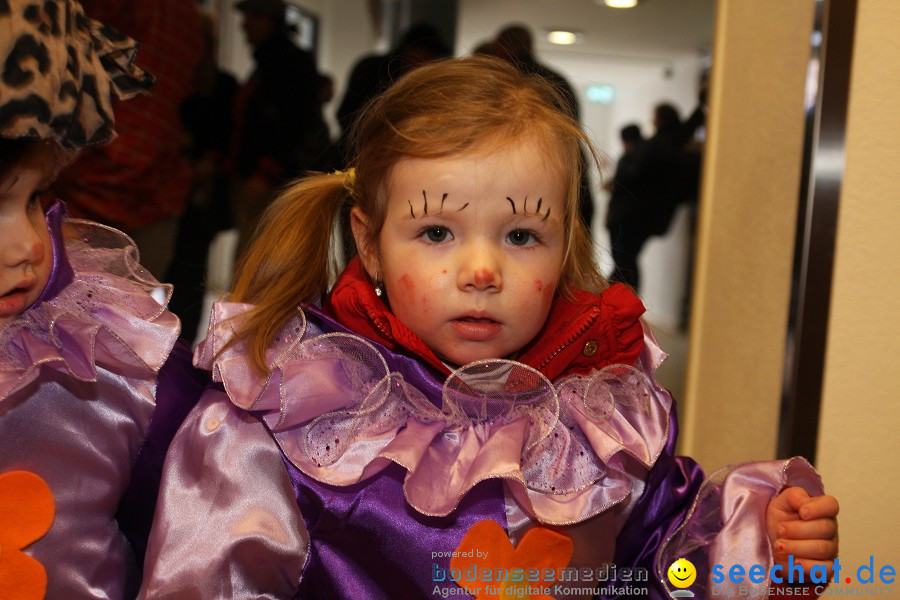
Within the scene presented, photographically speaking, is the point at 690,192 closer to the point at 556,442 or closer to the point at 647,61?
the point at 647,61

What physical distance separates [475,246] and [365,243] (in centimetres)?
16

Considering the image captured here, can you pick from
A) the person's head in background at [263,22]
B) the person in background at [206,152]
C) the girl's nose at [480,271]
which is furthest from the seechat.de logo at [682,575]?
the person's head in background at [263,22]

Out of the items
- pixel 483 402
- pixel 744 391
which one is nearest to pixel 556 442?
pixel 483 402

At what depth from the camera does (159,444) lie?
874 mm

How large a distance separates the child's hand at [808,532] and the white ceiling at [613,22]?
3.79 feet

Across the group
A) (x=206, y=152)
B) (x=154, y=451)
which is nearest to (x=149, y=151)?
(x=206, y=152)

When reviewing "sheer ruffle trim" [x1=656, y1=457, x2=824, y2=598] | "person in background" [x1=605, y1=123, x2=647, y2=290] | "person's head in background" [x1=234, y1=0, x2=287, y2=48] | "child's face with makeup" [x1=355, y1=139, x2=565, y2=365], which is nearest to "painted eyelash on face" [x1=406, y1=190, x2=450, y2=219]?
"child's face with makeup" [x1=355, y1=139, x2=565, y2=365]

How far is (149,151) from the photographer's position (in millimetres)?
1839

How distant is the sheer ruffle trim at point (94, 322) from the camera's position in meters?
0.78

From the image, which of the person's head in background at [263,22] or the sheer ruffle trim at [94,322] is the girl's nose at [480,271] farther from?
the person's head in background at [263,22]

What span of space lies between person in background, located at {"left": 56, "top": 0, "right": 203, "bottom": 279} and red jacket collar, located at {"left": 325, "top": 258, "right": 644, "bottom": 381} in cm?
93

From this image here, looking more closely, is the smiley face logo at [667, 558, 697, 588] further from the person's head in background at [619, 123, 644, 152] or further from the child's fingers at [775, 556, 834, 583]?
the person's head in background at [619, 123, 644, 152]

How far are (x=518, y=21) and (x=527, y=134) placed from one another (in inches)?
46.4

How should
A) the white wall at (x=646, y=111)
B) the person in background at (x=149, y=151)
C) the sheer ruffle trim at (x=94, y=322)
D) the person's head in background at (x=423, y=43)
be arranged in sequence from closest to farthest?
1. the sheer ruffle trim at (x=94, y=322)
2. the person in background at (x=149, y=151)
3. the white wall at (x=646, y=111)
4. the person's head in background at (x=423, y=43)
